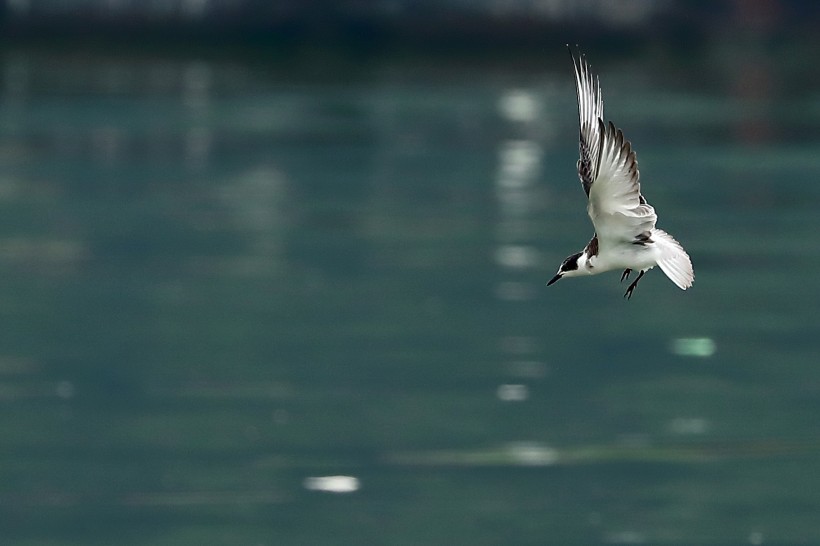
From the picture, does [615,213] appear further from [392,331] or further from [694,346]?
[392,331]

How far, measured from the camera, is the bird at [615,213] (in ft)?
20.2

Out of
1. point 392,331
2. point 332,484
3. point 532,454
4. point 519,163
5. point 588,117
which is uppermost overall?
point 519,163

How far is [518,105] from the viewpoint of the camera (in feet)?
142

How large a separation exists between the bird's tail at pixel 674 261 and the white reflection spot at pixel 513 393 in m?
9.28

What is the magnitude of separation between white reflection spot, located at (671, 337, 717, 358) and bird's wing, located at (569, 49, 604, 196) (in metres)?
11.4

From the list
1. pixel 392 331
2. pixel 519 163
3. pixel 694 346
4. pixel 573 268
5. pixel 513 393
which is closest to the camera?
pixel 573 268

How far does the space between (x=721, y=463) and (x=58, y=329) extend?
21.9ft

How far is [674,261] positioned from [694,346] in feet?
39.1

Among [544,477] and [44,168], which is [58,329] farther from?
[44,168]

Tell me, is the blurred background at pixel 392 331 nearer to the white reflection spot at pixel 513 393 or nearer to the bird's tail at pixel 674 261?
the white reflection spot at pixel 513 393

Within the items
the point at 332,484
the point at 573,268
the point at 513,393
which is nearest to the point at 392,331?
the point at 513,393

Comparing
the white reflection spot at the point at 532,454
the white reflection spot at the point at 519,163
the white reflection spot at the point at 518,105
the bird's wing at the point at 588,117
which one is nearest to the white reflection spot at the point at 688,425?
the white reflection spot at the point at 532,454

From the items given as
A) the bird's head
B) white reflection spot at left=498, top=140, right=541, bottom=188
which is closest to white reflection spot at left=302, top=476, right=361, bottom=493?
the bird's head

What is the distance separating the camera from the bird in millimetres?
6157
